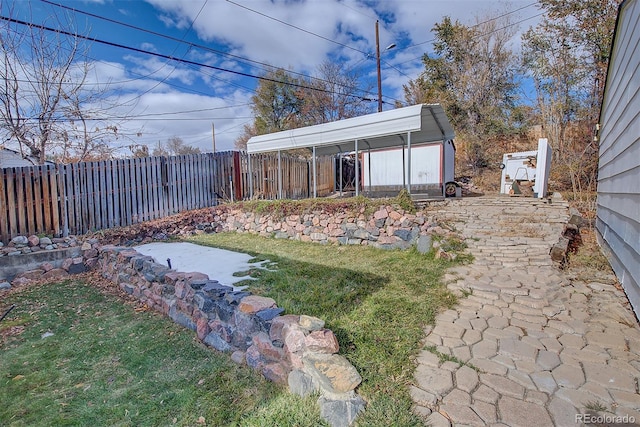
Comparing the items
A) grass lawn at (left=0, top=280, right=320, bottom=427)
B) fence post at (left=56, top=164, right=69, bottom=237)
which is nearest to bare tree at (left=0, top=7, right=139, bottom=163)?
fence post at (left=56, top=164, right=69, bottom=237)

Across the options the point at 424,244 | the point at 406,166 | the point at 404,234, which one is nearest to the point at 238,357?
the point at 424,244

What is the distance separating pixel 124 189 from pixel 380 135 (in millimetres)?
6354

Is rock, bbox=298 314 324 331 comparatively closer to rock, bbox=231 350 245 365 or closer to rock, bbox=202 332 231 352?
rock, bbox=231 350 245 365

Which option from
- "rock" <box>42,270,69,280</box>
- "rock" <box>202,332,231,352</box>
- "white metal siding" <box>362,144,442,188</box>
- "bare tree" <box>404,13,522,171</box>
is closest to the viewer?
"rock" <box>202,332,231,352</box>

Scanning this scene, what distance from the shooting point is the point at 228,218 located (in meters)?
8.13

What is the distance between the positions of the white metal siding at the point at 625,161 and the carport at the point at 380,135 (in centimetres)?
275

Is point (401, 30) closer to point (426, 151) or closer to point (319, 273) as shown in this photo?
point (426, 151)

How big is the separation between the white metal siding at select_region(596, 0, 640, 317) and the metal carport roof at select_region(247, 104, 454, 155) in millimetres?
2745

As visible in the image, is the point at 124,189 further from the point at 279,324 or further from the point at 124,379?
the point at 279,324

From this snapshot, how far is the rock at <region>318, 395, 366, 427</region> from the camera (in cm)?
167

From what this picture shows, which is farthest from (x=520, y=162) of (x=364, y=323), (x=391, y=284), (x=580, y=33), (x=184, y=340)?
(x=184, y=340)

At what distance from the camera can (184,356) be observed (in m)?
2.65

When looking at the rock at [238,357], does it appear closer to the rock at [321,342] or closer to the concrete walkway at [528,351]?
the rock at [321,342]

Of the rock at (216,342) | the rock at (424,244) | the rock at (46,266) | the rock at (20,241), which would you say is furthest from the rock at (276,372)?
the rock at (20,241)
